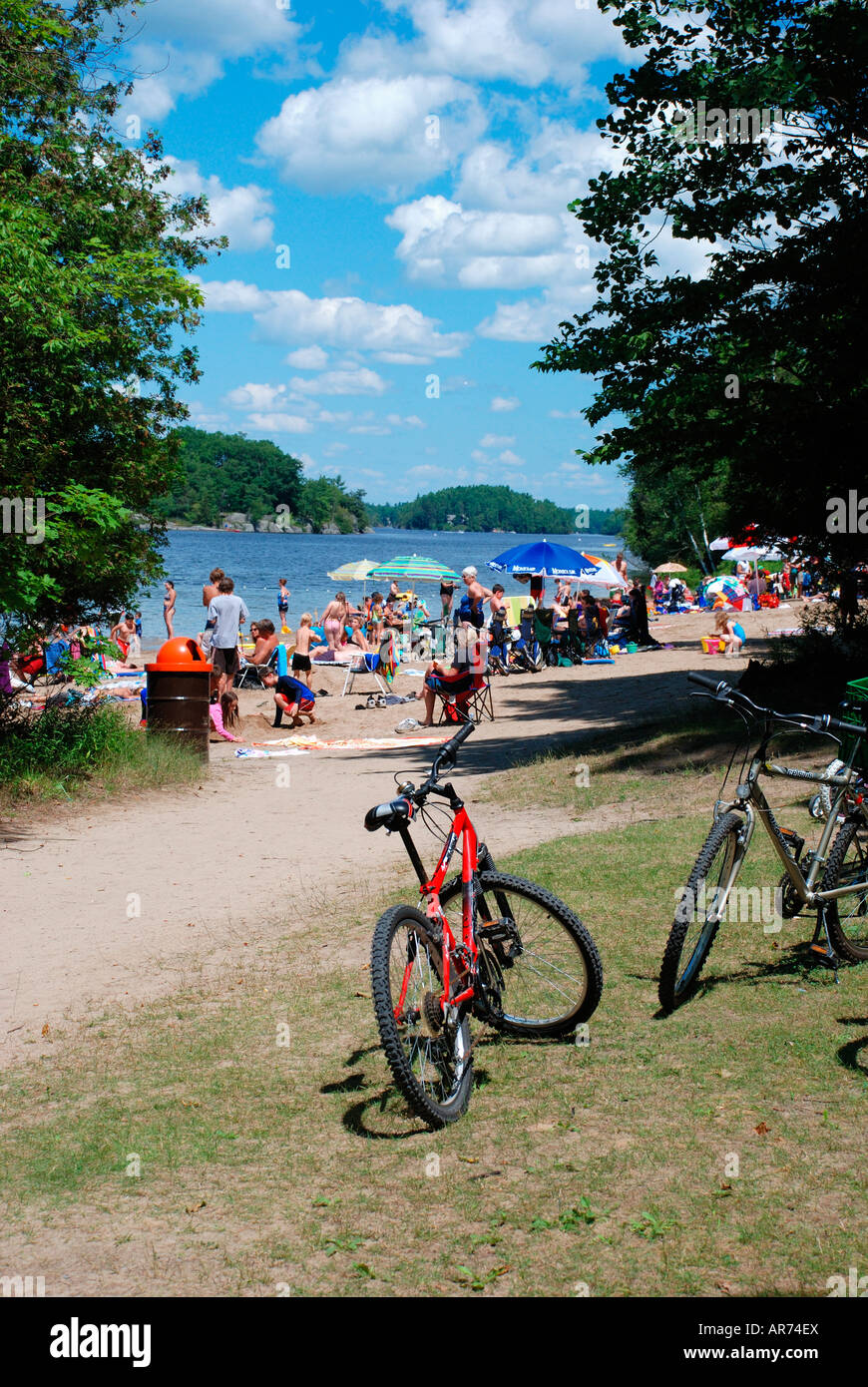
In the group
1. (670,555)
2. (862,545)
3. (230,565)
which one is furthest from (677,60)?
(230,565)

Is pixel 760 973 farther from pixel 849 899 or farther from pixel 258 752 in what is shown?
pixel 258 752

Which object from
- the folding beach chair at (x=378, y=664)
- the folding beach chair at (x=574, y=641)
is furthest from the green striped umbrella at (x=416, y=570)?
the folding beach chair at (x=378, y=664)

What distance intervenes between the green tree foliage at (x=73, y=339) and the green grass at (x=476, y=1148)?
225 inches

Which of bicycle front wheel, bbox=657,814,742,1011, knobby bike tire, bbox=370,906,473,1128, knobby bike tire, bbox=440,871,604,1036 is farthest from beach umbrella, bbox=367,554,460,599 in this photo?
knobby bike tire, bbox=370,906,473,1128

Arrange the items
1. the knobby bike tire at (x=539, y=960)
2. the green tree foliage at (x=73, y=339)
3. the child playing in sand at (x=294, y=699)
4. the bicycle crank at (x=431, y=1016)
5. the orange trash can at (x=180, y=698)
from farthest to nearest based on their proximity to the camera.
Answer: the child playing in sand at (x=294, y=699) < the orange trash can at (x=180, y=698) < the green tree foliage at (x=73, y=339) < the knobby bike tire at (x=539, y=960) < the bicycle crank at (x=431, y=1016)

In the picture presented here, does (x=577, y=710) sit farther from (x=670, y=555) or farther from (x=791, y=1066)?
(x=670, y=555)

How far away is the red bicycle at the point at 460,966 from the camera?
168 inches

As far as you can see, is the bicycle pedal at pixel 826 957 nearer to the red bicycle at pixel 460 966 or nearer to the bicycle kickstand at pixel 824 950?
the bicycle kickstand at pixel 824 950

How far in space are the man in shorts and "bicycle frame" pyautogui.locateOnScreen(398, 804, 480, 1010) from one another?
503 inches

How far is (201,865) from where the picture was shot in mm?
9164

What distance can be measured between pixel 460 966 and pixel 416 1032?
0.36 meters

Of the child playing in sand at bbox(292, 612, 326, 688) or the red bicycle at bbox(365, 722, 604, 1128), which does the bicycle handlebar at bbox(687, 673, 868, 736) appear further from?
the child playing in sand at bbox(292, 612, 326, 688)

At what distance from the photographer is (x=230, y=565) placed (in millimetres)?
91188
